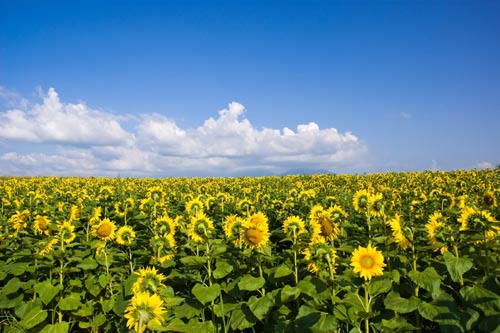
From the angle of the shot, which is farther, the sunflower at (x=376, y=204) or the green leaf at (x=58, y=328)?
the sunflower at (x=376, y=204)

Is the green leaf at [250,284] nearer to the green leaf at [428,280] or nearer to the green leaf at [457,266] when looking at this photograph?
the green leaf at [428,280]

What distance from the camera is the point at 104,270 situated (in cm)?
598

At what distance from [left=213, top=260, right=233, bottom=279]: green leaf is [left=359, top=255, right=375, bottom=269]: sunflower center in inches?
63.5

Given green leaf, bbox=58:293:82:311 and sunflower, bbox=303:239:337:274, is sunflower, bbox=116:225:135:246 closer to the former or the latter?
green leaf, bbox=58:293:82:311

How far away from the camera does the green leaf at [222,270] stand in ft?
14.8

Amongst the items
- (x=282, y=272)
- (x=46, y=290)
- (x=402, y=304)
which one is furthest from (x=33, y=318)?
(x=402, y=304)

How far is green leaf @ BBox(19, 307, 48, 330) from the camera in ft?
15.8

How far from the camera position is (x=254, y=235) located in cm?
450

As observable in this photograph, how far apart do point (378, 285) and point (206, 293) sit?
1917mm

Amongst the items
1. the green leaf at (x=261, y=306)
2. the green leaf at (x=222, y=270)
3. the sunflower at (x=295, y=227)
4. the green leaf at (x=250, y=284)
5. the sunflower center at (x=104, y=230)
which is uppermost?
the sunflower at (x=295, y=227)

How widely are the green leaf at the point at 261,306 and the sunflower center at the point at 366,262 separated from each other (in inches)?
43.2

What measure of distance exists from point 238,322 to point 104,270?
9.22ft

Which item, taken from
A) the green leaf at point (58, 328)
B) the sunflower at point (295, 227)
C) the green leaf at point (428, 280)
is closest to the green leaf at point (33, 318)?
the green leaf at point (58, 328)

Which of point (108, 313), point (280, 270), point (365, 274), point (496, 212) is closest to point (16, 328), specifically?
point (108, 313)
